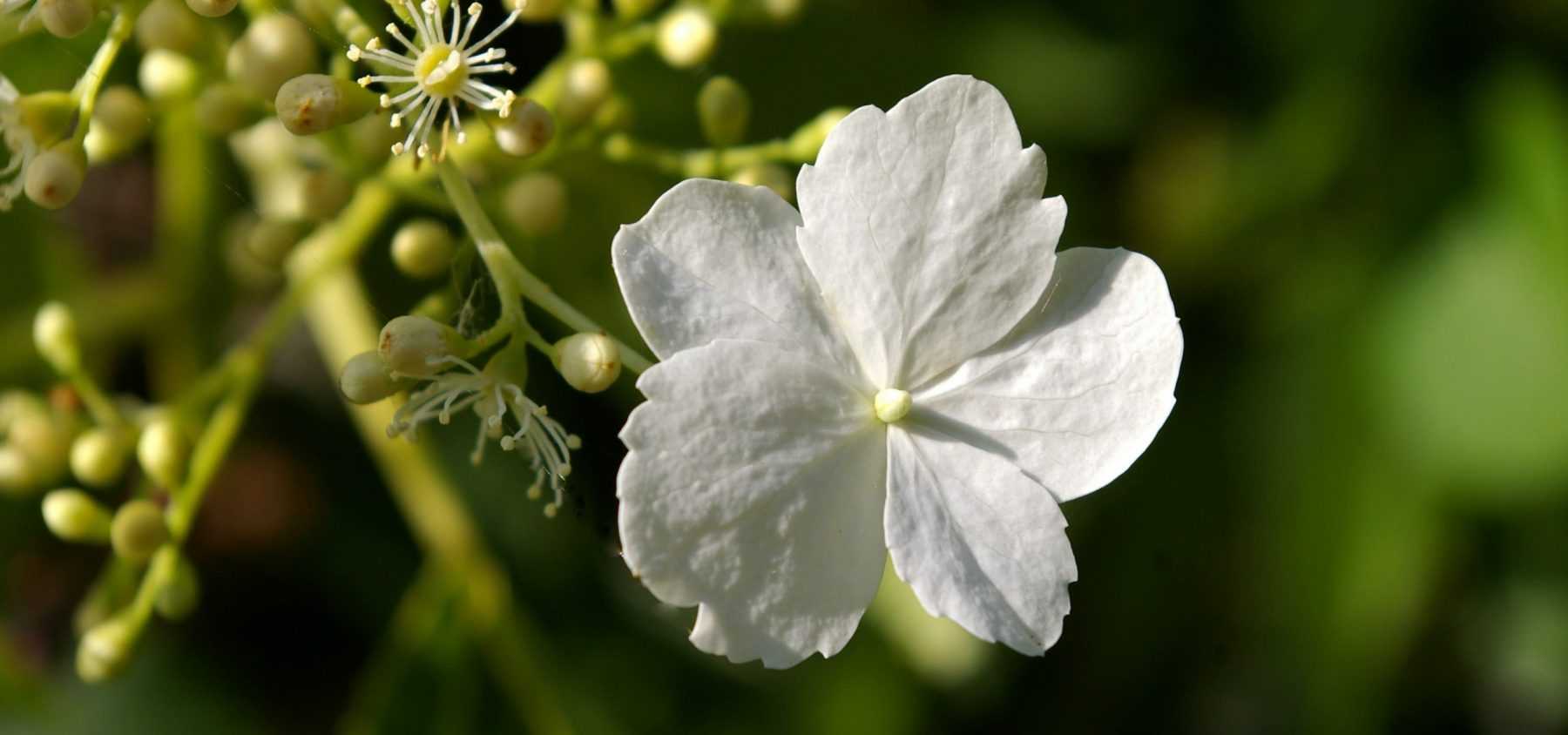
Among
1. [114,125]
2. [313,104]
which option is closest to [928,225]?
[313,104]

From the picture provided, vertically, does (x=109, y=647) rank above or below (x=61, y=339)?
below

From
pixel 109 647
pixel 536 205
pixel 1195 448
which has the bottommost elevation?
pixel 1195 448

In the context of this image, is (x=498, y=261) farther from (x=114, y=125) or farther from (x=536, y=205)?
(x=114, y=125)

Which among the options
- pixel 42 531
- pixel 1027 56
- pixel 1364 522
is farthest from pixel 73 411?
pixel 1364 522

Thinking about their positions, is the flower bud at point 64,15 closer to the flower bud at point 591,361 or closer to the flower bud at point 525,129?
the flower bud at point 525,129

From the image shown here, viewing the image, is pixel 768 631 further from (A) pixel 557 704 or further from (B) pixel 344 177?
(A) pixel 557 704

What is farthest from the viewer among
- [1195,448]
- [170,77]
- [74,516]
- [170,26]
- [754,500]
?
[1195,448]
